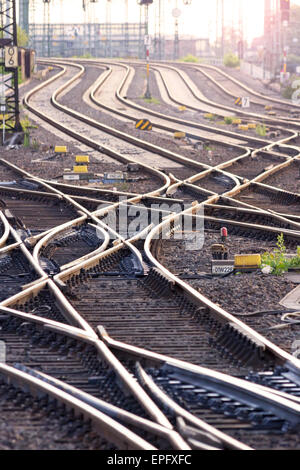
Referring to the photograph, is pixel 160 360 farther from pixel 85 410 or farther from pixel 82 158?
pixel 82 158

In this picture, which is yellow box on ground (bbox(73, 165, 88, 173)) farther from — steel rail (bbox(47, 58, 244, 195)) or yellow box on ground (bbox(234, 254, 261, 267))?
yellow box on ground (bbox(234, 254, 261, 267))

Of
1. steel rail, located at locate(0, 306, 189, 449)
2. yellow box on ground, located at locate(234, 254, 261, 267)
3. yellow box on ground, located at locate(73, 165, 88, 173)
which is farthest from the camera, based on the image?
yellow box on ground, located at locate(73, 165, 88, 173)

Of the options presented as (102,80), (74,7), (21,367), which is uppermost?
(74,7)

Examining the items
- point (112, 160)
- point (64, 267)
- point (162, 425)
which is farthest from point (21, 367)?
point (112, 160)

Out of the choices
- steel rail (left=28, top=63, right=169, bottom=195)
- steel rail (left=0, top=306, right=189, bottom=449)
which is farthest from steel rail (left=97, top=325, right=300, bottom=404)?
steel rail (left=28, top=63, right=169, bottom=195)

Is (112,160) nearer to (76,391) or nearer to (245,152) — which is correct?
(245,152)

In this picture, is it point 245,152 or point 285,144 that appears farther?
point 285,144
